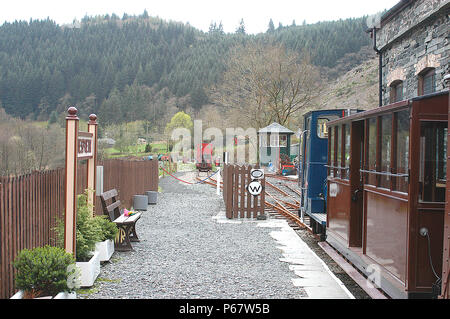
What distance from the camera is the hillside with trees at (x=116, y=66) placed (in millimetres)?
83438

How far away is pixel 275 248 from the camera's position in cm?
852

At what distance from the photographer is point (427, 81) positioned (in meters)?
10.6

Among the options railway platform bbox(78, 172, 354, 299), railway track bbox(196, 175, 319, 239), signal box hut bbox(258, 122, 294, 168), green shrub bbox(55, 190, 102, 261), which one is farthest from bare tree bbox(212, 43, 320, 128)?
green shrub bbox(55, 190, 102, 261)

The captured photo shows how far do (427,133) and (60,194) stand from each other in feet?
16.6

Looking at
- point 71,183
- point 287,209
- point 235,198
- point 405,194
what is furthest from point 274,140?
point 405,194

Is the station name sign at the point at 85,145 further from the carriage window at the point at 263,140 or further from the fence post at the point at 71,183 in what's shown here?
the carriage window at the point at 263,140

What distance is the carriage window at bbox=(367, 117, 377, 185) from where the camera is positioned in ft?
17.4

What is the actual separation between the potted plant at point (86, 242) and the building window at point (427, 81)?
26.6 feet

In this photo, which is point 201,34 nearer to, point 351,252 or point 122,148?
point 122,148

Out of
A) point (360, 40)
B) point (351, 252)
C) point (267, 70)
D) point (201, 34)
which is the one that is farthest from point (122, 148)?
point (201, 34)

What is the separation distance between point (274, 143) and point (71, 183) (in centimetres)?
2882

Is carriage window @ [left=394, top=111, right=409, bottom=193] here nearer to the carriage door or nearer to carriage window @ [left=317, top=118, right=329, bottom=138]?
the carriage door

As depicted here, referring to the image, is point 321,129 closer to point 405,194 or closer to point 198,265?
point 198,265

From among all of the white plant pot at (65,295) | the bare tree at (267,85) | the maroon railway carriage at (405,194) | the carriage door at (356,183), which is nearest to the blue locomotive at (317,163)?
the carriage door at (356,183)
